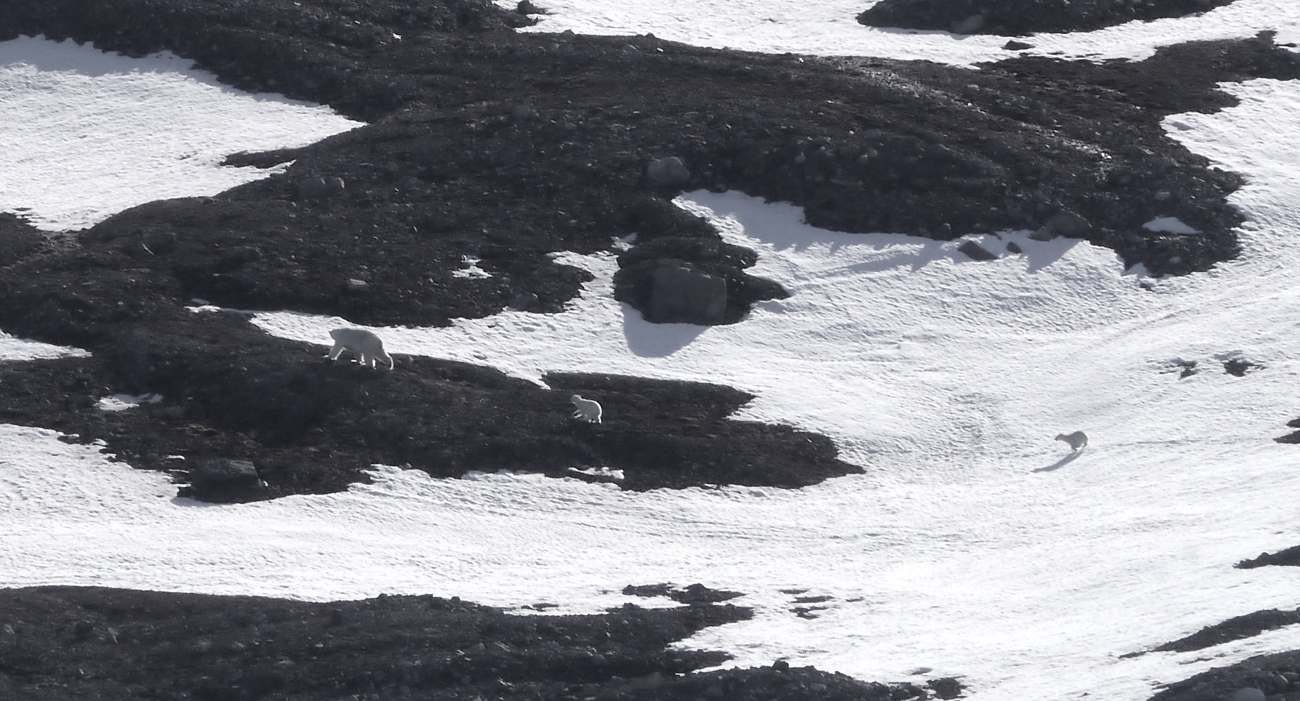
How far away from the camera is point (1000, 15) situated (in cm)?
3925

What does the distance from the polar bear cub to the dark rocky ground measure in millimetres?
320

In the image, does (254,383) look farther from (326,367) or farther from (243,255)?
(243,255)

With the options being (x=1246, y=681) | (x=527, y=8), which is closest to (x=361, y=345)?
(x=1246, y=681)

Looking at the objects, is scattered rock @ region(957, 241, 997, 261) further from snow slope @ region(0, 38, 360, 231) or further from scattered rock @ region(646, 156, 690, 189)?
snow slope @ region(0, 38, 360, 231)

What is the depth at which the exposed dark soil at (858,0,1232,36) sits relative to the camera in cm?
3897

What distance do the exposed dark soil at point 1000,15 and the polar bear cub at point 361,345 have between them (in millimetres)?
21430

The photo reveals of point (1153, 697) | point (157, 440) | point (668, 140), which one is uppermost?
point (668, 140)

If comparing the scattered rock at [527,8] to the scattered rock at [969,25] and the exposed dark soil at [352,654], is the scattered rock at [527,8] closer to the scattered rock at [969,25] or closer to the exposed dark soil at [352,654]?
the scattered rock at [969,25]

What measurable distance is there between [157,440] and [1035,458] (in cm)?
1335

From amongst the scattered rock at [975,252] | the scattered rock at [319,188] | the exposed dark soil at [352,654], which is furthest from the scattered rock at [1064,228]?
the exposed dark soil at [352,654]

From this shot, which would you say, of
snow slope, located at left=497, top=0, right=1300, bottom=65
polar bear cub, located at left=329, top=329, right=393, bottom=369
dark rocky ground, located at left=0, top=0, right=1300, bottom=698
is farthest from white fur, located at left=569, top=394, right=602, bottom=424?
snow slope, located at left=497, top=0, right=1300, bottom=65

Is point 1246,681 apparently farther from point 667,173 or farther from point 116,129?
point 116,129

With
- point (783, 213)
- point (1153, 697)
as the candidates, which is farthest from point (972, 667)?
point (783, 213)

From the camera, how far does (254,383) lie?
73.1ft
